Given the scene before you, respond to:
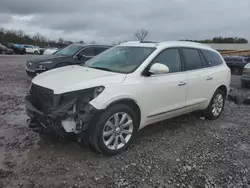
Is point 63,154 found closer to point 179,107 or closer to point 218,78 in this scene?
point 179,107

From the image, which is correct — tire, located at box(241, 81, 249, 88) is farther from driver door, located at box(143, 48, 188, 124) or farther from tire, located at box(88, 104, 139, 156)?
tire, located at box(88, 104, 139, 156)

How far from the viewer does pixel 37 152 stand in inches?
145

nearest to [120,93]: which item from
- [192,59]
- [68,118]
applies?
[68,118]

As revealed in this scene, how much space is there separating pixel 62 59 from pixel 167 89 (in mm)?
5769

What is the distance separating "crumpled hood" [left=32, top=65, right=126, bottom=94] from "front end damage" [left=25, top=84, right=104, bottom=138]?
7 centimetres

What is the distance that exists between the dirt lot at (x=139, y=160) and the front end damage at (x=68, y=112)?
1.54 ft

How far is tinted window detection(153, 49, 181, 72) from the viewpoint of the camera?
4.35 meters

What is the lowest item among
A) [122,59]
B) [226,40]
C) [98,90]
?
[98,90]

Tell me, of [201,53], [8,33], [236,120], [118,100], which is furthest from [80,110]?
[8,33]

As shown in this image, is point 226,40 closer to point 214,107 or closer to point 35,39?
point 35,39

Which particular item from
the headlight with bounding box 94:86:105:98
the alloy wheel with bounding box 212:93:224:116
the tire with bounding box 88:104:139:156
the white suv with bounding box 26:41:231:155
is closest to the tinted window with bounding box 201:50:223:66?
the white suv with bounding box 26:41:231:155

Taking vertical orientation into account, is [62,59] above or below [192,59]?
below

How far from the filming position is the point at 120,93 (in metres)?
3.54

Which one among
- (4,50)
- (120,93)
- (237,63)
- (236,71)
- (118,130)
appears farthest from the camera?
(4,50)
